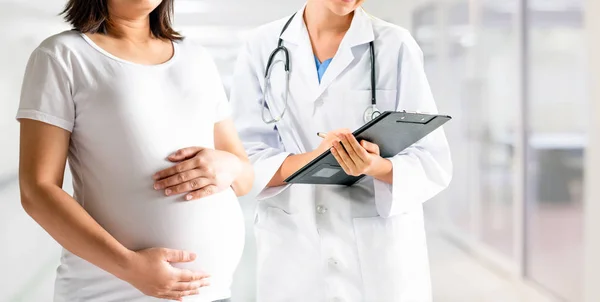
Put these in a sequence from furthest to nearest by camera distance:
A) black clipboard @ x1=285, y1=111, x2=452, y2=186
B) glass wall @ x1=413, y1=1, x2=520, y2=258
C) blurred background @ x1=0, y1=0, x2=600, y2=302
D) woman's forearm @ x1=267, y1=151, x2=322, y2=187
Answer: glass wall @ x1=413, y1=1, x2=520, y2=258, blurred background @ x1=0, y1=0, x2=600, y2=302, woman's forearm @ x1=267, y1=151, x2=322, y2=187, black clipboard @ x1=285, y1=111, x2=452, y2=186

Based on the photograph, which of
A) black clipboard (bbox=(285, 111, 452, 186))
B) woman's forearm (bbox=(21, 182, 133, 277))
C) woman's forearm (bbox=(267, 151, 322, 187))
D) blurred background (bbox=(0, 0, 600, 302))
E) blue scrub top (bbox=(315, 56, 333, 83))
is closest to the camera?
woman's forearm (bbox=(21, 182, 133, 277))

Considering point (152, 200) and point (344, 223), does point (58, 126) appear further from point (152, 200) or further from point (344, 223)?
point (344, 223)

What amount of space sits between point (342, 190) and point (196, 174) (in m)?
0.60

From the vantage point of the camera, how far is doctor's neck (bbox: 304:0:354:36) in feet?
5.99

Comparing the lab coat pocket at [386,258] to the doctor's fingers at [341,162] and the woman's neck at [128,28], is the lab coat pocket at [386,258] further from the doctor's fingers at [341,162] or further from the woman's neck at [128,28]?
the woman's neck at [128,28]

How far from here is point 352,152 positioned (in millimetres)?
1586

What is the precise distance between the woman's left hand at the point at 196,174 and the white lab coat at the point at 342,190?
41cm

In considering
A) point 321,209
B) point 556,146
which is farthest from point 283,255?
point 556,146

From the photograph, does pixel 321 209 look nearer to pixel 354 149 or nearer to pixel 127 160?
Result: pixel 354 149

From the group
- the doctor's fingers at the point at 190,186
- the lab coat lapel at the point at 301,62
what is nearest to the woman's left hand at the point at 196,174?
the doctor's fingers at the point at 190,186

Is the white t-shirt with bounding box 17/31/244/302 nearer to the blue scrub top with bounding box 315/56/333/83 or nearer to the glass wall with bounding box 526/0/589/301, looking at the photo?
the blue scrub top with bounding box 315/56/333/83

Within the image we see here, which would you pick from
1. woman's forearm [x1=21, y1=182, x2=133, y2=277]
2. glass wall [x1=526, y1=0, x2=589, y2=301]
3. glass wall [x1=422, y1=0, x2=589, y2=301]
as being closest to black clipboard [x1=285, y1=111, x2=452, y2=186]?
woman's forearm [x1=21, y1=182, x2=133, y2=277]

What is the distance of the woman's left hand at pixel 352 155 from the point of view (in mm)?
1580

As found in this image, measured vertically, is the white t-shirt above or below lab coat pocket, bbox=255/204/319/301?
above
